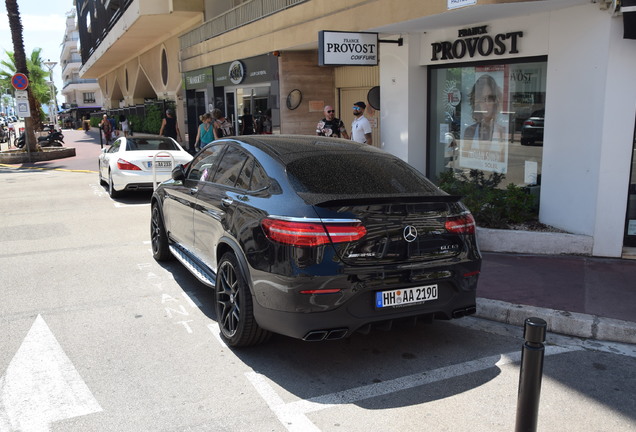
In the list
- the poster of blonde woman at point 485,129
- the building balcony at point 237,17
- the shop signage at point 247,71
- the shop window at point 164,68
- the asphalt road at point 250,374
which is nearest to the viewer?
the asphalt road at point 250,374

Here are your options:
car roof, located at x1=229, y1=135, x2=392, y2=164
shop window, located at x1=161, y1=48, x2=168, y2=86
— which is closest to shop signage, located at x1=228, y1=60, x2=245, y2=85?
car roof, located at x1=229, y1=135, x2=392, y2=164

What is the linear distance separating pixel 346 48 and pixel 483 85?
2.43 metres

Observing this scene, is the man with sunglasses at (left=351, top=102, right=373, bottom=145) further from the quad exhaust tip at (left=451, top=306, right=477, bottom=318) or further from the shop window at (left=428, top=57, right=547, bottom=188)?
the quad exhaust tip at (left=451, top=306, right=477, bottom=318)

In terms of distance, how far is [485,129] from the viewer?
31.2 feet

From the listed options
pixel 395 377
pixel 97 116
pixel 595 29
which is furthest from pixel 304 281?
pixel 97 116

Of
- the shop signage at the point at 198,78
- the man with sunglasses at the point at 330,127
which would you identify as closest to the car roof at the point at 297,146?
the man with sunglasses at the point at 330,127

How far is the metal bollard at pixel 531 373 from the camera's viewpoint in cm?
287

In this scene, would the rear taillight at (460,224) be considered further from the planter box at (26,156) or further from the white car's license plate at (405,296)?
the planter box at (26,156)

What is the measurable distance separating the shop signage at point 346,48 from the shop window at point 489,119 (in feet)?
3.83

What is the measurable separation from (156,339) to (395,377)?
6.91 ft

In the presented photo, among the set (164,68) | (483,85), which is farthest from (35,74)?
(483,85)

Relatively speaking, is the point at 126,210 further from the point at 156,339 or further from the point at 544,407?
the point at 544,407

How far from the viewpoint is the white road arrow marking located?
3.72 meters

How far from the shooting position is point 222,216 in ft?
16.6
